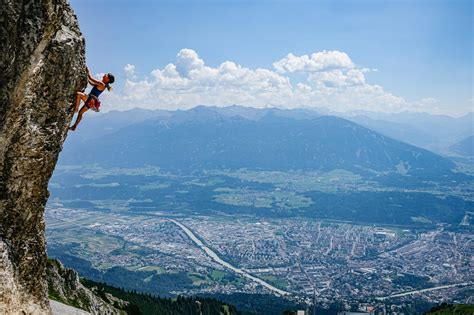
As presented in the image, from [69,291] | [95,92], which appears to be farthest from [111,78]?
[69,291]

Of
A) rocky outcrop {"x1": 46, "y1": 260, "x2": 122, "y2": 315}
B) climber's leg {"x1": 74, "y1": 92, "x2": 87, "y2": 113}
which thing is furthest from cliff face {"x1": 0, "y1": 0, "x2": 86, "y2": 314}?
rocky outcrop {"x1": 46, "y1": 260, "x2": 122, "y2": 315}

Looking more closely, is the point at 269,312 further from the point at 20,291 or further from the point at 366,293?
the point at 20,291

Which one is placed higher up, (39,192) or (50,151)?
(50,151)

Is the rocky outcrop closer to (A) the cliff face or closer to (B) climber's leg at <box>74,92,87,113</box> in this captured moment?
(A) the cliff face

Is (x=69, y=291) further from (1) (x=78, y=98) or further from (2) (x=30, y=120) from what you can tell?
(2) (x=30, y=120)

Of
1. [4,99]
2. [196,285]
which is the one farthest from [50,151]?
[196,285]

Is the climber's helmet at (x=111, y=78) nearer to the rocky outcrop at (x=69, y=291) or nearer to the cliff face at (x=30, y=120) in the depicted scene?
the cliff face at (x=30, y=120)
